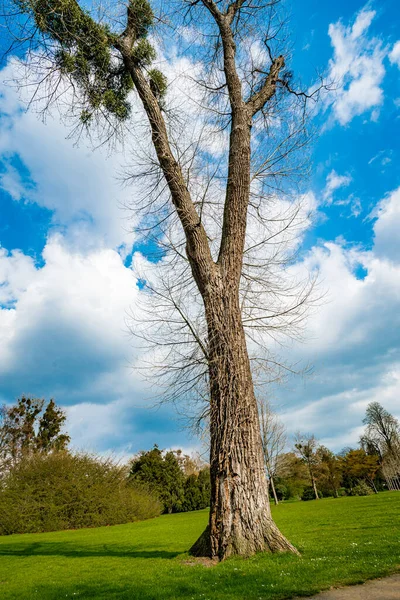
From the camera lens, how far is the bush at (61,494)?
19.9 metres

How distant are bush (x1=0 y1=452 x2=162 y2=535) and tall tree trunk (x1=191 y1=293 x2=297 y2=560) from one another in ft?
60.0

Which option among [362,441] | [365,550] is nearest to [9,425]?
[365,550]

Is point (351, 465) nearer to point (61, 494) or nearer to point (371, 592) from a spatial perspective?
point (61, 494)

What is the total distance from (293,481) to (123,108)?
4959 centimetres

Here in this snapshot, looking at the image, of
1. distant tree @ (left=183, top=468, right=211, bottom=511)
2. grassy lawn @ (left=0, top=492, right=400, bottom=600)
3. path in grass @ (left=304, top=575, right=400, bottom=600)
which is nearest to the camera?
path in grass @ (left=304, top=575, right=400, bottom=600)

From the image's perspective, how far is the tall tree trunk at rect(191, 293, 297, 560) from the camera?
5.18 m

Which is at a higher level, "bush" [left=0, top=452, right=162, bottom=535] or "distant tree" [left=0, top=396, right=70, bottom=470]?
"distant tree" [left=0, top=396, right=70, bottom=470]

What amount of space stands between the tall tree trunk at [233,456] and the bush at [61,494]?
1828 centimetres

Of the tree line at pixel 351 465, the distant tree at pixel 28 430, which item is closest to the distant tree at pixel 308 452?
the tree line at pixel 351 465

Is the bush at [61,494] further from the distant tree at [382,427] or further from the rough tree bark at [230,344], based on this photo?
the distant tree at [382,427]

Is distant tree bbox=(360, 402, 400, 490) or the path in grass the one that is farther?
distant tree bbox=(360, 402, 400, 490)

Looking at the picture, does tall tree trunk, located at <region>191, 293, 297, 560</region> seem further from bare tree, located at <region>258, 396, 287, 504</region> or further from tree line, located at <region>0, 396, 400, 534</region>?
bare tree, located at <region>258, 396, 287, 504</region>

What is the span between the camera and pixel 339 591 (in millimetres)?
3645

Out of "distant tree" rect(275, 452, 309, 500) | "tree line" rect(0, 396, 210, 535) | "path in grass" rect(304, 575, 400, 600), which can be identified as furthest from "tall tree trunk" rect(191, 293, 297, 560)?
"distant tree" rect(275, 452, 309, 500)
